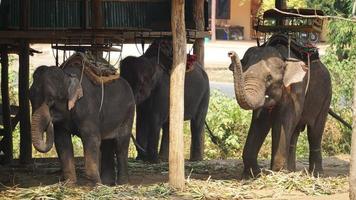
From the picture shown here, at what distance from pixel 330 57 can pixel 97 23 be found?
7025mm

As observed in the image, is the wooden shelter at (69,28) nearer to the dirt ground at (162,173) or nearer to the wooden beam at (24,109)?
the wooden beam at (24,109)

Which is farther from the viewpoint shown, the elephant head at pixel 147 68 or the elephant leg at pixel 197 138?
the elephant leg at pixel 197 138

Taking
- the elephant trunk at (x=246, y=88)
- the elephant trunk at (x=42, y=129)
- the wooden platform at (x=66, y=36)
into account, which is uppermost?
the wooden platform at (x=66, y=36)

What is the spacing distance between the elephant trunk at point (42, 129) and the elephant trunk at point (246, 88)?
220cm

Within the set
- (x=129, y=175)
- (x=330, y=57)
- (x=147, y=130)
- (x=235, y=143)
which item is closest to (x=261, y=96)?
(x=129, y=175)

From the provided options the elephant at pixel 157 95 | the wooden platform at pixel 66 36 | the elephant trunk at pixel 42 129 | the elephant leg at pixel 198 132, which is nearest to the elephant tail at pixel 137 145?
the elephant at pixel 157 95

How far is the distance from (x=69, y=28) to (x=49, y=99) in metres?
3.78

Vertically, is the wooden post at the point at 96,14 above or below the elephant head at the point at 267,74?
above

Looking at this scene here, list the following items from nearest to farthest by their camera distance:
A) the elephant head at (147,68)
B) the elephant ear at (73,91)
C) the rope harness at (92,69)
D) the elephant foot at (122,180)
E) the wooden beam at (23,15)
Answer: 1. the elephant ear at (73,91)
2. the rope harness at (92,69)
3. the elephant foot at (122,180)
4. the wooden beam at (23,15)
5. the elephant head at (147,68)

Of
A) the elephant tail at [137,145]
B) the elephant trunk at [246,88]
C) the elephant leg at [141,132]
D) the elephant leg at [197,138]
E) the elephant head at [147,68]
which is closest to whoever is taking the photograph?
the elephant trunk at [246,88]

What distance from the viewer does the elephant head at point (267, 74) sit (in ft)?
34.5

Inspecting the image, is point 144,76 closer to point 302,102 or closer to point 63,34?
point 63,34

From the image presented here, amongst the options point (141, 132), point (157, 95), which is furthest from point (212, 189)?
point (141, 132)

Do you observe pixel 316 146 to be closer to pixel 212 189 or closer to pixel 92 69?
pixel 212 189
